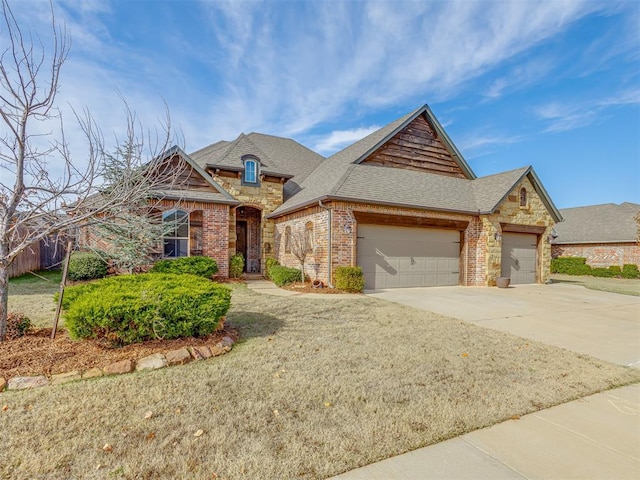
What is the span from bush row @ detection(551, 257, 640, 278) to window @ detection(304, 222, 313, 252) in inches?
873

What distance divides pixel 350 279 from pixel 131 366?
305 inches

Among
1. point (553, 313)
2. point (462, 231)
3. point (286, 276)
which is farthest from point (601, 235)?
point (286, 276)

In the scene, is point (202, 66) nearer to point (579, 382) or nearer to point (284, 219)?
point (284, 219)

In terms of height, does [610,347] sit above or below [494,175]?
below

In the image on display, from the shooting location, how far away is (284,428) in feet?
9.39

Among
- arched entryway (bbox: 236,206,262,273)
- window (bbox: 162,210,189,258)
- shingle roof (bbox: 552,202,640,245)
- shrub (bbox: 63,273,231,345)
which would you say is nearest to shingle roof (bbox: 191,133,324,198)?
arched entryway (bbox: 236,206,262,273)

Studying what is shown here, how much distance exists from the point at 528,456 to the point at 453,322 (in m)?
4.53

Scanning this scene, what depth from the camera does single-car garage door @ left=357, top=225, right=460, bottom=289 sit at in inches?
480

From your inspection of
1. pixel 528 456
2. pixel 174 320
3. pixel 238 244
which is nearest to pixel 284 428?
pixel 528 456

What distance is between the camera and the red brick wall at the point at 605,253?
22.1 m

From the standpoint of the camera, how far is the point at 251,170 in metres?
15.8

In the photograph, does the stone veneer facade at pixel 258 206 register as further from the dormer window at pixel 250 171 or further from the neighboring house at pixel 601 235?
the neighboring house at pixel 601 235

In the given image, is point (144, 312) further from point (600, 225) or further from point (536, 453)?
point (600, 225)

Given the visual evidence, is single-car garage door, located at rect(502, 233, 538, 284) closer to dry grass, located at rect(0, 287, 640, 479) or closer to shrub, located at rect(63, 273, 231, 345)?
dry grass, located at rect(0, 287, 640, 479)
